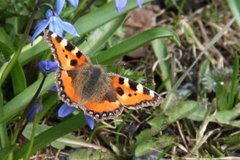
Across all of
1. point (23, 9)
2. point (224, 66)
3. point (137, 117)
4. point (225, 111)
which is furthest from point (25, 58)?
point (224, 66)

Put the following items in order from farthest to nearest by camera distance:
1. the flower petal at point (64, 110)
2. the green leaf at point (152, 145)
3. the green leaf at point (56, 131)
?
the green leaf at point (152, 145)
the green leaf at point (56, 131)
the flower petal at point (64, 110)

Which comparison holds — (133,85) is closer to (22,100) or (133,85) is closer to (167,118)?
(22,100)

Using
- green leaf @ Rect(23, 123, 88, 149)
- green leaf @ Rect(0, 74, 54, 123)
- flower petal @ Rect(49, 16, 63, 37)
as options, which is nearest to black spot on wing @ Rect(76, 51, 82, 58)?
flower petal @ Rect(49, 16, 63, 37)

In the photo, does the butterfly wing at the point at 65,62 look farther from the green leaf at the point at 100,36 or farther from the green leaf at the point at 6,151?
the green leaf at the point at 100,36

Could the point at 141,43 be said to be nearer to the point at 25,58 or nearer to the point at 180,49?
the point at 25,58

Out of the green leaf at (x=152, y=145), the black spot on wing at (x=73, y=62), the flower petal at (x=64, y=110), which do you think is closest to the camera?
the black spot on wing at (x=73, y=62)

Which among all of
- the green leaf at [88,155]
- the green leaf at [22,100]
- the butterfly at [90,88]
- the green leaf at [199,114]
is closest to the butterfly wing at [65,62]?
the butterfly at [90,88]
